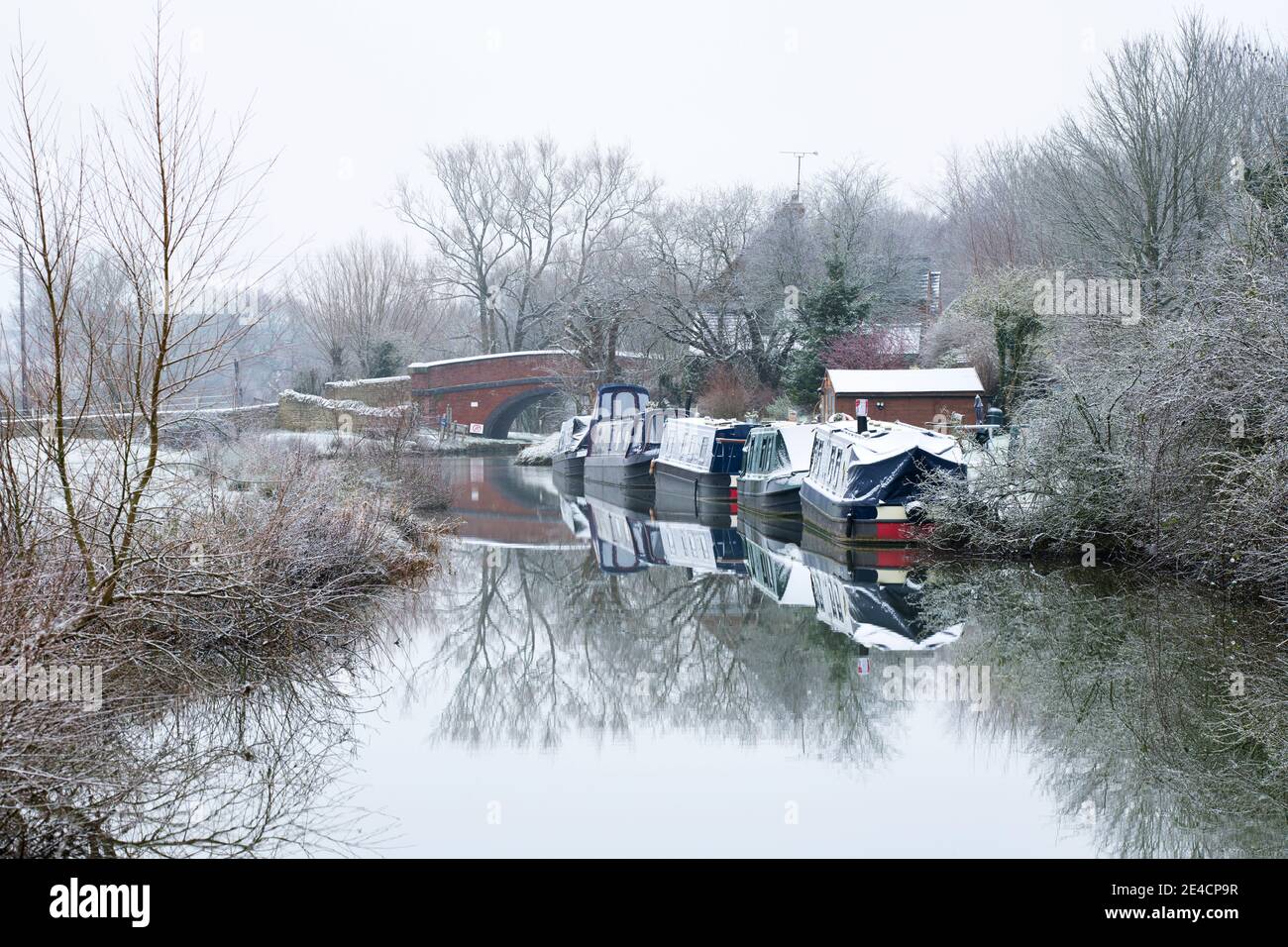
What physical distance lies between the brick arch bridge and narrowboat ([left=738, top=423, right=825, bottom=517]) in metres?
19.8

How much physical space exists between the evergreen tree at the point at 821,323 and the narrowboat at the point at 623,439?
3.52 metres

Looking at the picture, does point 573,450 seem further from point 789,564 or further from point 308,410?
point 789,564

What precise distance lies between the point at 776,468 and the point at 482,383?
74.7 feet

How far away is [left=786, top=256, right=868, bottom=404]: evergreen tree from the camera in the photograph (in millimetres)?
31438

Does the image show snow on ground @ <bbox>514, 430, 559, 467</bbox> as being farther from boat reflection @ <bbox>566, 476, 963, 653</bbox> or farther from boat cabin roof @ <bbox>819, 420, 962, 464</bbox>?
boat cabin roof @ <bbox>819, 420, 962, 464</bbox>

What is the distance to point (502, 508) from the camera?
23875mm

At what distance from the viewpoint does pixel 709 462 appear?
23.6 metres

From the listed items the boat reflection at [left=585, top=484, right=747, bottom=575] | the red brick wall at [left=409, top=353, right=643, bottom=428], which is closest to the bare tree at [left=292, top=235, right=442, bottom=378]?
the red brick wall at [left=409, top=353, right=643, bottom=428]

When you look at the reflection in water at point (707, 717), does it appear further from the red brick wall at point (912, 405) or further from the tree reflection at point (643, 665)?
the red brick wall at point (912, 405)

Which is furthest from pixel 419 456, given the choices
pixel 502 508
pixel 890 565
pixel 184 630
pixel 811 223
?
pixel 811 223

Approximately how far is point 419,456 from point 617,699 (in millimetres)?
14774

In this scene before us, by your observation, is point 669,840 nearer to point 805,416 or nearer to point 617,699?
point 617,699

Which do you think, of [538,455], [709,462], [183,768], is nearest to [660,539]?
[709,462]

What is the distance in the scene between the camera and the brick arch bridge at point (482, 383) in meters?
42.4
